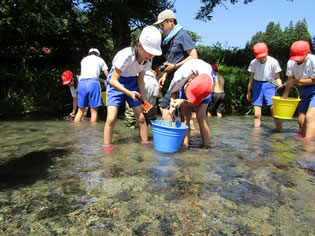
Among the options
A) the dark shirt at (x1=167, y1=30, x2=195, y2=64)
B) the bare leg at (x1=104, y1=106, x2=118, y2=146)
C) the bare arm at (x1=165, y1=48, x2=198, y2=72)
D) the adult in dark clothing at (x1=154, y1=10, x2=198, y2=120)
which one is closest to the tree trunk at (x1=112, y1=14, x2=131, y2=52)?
the adult in dark clothing at (x1=154, y1=10, x2=198, y2=120)

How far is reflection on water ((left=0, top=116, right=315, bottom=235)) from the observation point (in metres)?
1.87

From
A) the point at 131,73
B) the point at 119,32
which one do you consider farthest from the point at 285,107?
the point at 119,32

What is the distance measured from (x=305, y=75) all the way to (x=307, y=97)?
407mm

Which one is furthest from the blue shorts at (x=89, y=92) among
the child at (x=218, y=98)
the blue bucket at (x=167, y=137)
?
the child at (x=218, y=98)

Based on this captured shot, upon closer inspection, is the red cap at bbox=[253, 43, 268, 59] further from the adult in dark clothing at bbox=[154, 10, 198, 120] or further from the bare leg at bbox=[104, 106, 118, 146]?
the bare leg at bbox=[104, 106, 118, 146]

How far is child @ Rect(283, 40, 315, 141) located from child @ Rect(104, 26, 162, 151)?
246cm

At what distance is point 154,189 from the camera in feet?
8.05

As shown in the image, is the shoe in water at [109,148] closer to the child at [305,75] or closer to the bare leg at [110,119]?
Answer: the bare leg at [110,119]

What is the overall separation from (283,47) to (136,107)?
15130mm

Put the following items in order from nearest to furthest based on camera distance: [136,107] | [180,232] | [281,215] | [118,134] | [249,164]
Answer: [180,232] → [281,215] → [249,164] → [136,107] → [118,134]

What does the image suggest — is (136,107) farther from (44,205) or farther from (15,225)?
(15,225)

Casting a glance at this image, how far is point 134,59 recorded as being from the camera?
3.59m

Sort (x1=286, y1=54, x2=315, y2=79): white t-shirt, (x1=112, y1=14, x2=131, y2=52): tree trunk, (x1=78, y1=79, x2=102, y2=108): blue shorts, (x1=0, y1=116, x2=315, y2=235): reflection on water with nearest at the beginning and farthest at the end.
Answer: (x1=0, y1=116, x2=315, y2=235): reflection on water → (x1=286, y1=54, x2=315, y2=79): white t-shirt → (x1=78, y1=79, x2=102, y2=108): blue shorts → (x1=112, y1=14, x2=131, y2=52): tree trunk

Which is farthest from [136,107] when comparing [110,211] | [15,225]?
[15,225]
